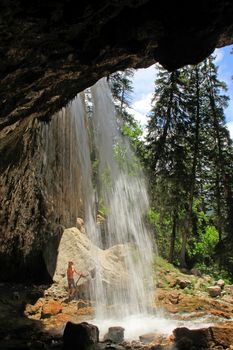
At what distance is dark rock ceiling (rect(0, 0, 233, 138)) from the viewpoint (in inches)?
246

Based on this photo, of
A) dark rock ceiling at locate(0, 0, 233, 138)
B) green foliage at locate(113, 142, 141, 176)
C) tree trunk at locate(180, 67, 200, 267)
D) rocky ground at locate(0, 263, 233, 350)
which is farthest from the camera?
green foliage at locate(113, 142, 141, 176)

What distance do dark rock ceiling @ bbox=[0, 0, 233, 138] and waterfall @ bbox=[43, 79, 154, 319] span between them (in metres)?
11.3

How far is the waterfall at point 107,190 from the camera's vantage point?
19203 millimetres

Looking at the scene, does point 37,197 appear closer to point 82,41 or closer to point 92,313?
point 92,313

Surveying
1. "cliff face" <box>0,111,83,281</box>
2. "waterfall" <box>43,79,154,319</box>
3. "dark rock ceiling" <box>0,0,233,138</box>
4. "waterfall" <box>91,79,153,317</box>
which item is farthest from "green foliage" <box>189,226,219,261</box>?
"dark rock ceiling" <box>0,0,233,138</box>

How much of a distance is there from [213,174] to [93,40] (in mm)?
23918

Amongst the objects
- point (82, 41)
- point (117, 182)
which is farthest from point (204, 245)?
point (82, 41)

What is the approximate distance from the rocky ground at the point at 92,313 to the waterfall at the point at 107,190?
4.02 ft

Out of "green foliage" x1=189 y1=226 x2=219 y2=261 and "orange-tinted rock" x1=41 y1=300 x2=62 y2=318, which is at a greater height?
"green foliage" x1=189 y1=226 x2=219 y2=261

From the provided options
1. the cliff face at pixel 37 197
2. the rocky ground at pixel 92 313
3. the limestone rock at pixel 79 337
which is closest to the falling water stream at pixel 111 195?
the cliff face at pixel 37 197

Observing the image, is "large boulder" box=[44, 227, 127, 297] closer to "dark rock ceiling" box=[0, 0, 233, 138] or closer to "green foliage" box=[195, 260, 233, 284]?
"green foliage" box=[195, 260, 233, 284]

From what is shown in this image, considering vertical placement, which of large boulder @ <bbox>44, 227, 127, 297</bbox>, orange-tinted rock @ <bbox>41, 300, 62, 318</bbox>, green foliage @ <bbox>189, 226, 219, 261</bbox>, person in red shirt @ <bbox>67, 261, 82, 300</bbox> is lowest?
orange-tinted rock @ <bbox>41, 300, 62, 318</bbox>

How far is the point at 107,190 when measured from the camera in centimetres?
2725

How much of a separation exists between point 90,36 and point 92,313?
11350 millimetres
